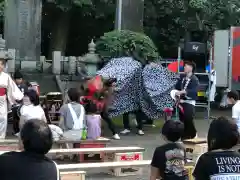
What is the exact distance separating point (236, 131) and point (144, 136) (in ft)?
26.7

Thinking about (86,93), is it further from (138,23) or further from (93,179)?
(138,23)

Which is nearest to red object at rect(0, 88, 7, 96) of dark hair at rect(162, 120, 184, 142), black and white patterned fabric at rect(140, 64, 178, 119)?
black and white patterned fabric at rect(140, 64, 178, 119)

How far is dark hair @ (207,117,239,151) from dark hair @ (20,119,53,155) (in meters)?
1.20

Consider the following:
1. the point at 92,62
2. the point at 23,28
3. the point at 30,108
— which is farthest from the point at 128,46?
the point at 23,28

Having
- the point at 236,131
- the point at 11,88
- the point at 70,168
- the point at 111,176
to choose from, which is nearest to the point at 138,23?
the point at 11,88

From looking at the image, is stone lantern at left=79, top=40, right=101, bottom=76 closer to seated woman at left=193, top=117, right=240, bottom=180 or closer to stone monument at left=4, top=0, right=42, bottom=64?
stone monument at left=4, top=0, right=42, bottom=64

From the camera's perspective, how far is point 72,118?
8945 millimetres

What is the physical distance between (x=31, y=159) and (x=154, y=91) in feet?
27.1

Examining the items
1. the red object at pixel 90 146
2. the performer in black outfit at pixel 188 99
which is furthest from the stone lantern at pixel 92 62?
the red object at pixel 90 146

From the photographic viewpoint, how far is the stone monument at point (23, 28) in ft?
55.6

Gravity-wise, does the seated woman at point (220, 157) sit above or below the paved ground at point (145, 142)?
above

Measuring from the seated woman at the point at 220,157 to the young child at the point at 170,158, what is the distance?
1115 millimetres

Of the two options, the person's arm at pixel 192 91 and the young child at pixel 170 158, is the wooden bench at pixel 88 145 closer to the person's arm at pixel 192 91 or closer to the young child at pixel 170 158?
the person's arm at pixel 192 91

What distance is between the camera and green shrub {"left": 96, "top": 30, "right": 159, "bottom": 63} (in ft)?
42.2
